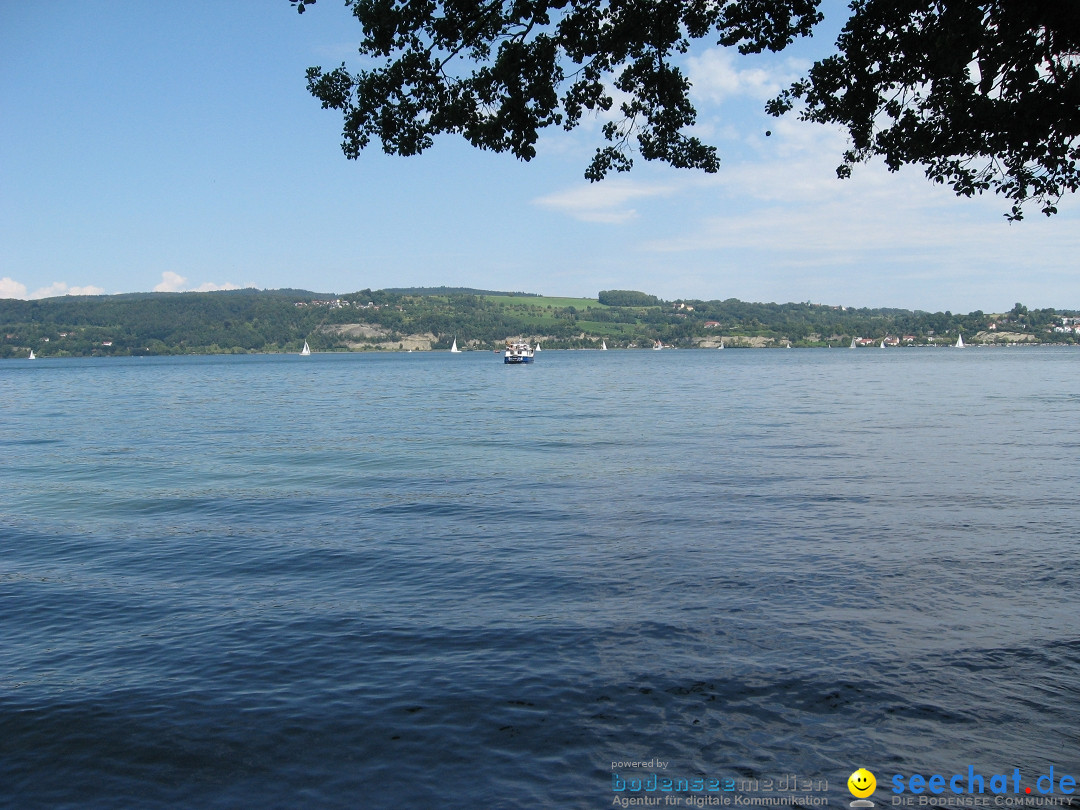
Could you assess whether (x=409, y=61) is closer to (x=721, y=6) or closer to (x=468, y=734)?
(x=721, y=6)

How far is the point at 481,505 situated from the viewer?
751 inches

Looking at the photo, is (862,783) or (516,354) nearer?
(862,783)

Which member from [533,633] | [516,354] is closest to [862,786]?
[533,633]

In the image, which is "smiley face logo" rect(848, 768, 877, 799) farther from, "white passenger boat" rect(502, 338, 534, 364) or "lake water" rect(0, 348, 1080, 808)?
"white passenger boat" rect(502, 338, 534, 364)

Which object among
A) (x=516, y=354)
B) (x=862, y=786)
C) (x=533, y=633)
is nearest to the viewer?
(x=862, y=786)

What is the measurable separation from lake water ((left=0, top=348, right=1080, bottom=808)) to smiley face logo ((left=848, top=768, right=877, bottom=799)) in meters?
0.09

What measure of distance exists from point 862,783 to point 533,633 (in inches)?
176

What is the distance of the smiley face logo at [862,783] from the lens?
661cm

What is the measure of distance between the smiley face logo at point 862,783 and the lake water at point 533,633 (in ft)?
0.29

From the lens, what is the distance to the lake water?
7211 mm

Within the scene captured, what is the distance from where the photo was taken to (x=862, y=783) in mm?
6746

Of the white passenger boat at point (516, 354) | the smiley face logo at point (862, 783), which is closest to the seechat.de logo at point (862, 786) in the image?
the smiley face logo at point (862, 783)

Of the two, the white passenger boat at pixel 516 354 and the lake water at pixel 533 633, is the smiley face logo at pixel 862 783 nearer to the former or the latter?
the lake water at pixel 533 633

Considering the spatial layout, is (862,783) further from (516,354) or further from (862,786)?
(516,354)
